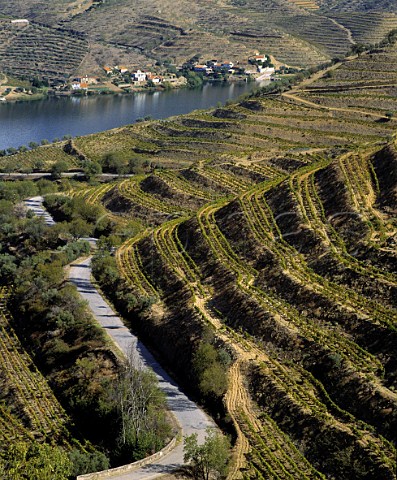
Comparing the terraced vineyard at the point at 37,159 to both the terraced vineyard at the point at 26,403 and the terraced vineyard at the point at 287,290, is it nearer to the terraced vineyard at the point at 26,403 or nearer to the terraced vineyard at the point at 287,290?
the terraced vineyard at the point at 287,290

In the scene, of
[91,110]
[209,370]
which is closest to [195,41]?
[91,110]

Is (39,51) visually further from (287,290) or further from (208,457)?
(208,457)

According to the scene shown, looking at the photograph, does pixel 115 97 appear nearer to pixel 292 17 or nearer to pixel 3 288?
pixel 292 17

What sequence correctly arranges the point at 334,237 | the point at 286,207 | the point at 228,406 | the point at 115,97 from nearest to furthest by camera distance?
the point at 228,406, the point at 334,237, the point at 286,207, the point at 115,97

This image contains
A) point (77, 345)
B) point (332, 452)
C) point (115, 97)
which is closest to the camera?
point (332, 452)

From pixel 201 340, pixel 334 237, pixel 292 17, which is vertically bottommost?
pixel 201 340

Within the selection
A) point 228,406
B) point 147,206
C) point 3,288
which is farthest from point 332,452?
point 147,206

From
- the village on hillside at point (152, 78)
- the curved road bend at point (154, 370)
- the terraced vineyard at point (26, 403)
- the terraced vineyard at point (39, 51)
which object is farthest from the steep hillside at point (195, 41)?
the terraced vineyard at point (26, 403)

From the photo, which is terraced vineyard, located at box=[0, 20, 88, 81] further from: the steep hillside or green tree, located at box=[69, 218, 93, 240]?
green tree, located at box=[69, 218, 93, 240]
